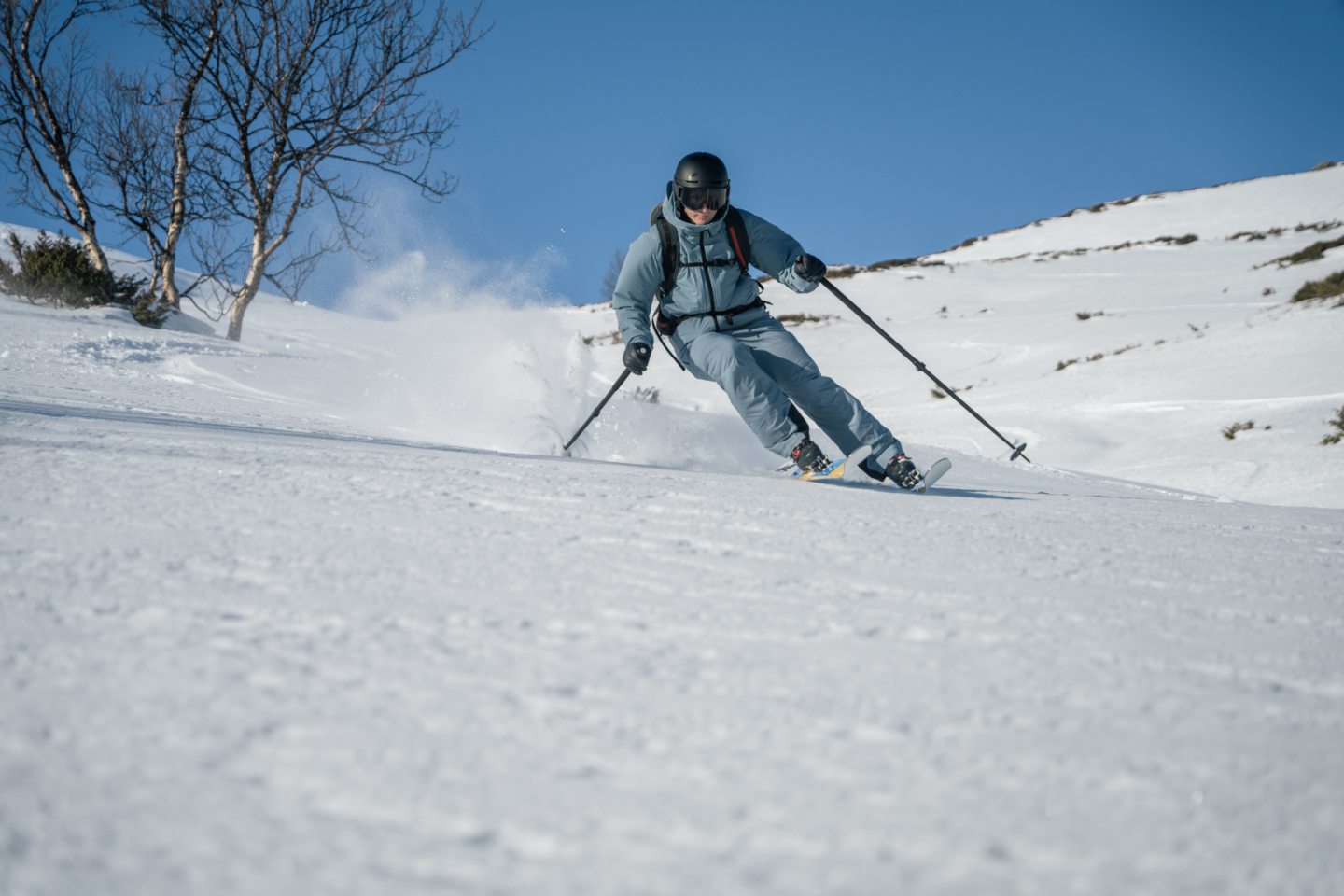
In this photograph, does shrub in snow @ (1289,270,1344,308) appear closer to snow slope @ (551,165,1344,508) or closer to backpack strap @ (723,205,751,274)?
snow slope @ (551,165,1344,508)

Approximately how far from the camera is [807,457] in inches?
144

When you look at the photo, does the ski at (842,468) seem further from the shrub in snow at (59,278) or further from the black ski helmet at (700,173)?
the shrub in snow at (59,278)

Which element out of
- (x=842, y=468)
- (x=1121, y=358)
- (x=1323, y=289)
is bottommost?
(x=842, y=468)

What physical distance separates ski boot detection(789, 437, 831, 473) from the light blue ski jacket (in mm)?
701

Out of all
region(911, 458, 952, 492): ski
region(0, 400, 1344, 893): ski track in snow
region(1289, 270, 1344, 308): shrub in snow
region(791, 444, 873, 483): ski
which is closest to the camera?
region(0, 400, 1344, 893): ski track in snow

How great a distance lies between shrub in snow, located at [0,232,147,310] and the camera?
10227 millimetres

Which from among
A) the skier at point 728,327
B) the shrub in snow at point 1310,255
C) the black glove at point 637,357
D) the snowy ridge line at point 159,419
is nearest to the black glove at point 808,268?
the skier at point 728,327

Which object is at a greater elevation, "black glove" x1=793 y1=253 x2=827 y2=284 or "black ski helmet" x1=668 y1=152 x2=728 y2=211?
"black ski helmet" x1=668 y1=152 x2=728 y2=211

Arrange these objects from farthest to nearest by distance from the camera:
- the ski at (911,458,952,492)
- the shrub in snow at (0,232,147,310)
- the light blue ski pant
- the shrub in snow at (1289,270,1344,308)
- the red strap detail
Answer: the shrub in snow at (0,232,147,310), the shrub in snow at (1289,270,1344,308), the red strap detail, the light blue ski pant, the ski at (911,458,952,492)

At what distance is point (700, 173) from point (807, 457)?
1.37m

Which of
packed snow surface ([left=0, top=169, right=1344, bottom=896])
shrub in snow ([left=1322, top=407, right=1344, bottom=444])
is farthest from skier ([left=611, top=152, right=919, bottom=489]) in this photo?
shrub in snow ([left=1322, top=407, right=1344, bottom=444])

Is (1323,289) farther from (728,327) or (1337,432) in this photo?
(728,327)

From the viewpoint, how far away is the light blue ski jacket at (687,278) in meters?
3.89

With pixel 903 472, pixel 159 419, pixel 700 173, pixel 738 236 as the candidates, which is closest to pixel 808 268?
pixel 738 236
